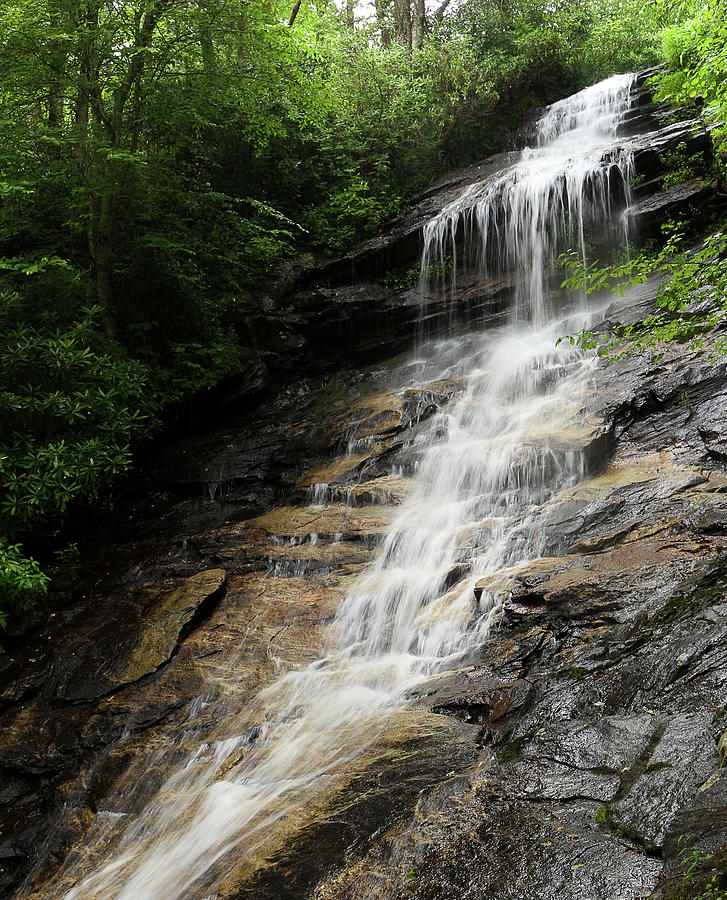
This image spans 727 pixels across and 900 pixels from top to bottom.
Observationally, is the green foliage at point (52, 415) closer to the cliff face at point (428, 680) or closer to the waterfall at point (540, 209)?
the cliff face at point (428, 680)

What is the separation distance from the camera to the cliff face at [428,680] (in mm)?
3018

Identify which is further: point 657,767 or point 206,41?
point 206,41

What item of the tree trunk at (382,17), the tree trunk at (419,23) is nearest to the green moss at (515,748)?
the tree trunk at (419,23)

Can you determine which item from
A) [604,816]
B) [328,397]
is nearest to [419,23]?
[328,397]

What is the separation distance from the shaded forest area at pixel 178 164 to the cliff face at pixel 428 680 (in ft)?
4.49

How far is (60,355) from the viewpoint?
25.6ft

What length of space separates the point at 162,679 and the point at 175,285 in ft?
23.0

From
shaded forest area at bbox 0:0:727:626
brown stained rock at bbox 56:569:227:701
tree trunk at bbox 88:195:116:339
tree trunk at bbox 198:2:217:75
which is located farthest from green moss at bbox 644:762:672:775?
tree trunk at bbox 198:2:217:75

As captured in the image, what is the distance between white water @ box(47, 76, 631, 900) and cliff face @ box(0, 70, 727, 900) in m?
0.16

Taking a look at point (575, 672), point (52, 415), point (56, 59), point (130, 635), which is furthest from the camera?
point (56, 59)

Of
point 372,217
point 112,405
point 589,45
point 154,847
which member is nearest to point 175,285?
point 112,405

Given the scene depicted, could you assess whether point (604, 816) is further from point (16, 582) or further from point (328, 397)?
point (328, 397)

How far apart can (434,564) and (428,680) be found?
6.65 ft

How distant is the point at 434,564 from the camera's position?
23.2ft
